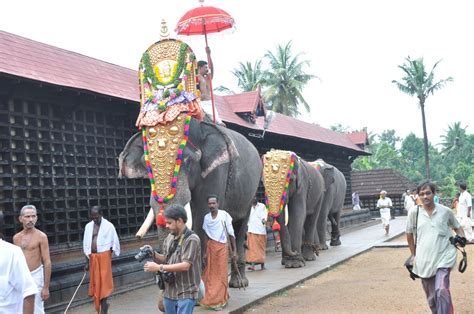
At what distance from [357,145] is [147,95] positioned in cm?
2283

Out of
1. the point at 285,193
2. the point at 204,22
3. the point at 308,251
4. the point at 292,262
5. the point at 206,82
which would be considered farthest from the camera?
the point at 308,251

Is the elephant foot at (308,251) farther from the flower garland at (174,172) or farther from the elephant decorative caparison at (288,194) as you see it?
the flower garland at (174,172)

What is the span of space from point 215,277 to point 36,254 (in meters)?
2.33

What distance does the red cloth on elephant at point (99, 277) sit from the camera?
7797 mm

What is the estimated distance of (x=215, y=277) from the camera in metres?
7.68

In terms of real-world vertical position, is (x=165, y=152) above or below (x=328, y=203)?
above

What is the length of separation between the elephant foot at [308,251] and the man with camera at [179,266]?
8473 millimetres

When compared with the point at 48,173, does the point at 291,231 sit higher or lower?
lower

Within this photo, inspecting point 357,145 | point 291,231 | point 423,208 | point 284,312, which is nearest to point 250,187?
point 284,312

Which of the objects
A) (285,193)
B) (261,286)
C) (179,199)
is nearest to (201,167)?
(179,199)

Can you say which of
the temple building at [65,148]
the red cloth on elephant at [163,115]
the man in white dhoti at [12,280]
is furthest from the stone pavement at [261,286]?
the man in white dhoti at [12,280]

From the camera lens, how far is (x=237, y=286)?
9242 mm

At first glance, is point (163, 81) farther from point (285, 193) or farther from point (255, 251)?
point (255, 251)

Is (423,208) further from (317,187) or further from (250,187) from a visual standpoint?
(317,187)
